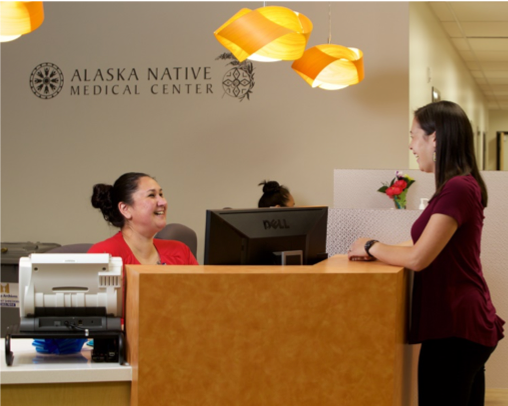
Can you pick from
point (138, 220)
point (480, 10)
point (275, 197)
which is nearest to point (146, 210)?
point (138, 220)

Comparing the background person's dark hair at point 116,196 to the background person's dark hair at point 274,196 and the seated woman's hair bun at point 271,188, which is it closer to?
the background person's dark hair at point 274,196

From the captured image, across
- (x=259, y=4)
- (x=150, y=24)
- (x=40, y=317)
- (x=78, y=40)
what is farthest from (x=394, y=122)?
(x=40, y=317)

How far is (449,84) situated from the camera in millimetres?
8102

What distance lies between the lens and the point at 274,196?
5.01m

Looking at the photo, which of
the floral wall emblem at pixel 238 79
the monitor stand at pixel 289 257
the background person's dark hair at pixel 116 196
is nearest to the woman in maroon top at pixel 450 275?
the monitor stand at pixel 289 257

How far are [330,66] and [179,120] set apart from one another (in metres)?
1.69

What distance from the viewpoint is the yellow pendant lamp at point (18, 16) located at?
378 cm

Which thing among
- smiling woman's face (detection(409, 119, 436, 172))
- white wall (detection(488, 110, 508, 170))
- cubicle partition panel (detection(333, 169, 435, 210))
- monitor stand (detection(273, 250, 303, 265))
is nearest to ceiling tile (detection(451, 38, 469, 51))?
cubicle partition panel (detection(333, 169, 435, 210))

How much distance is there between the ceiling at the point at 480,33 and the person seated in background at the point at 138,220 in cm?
467

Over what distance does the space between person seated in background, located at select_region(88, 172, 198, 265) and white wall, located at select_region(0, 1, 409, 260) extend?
2.74 meters

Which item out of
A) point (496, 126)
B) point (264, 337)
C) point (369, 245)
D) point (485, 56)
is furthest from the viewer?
point (496, 126)

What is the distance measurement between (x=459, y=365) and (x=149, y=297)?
37.8 inches

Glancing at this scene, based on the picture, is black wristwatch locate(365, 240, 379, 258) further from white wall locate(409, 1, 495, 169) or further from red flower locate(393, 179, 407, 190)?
white wall locate(409, 1, 495, 169)

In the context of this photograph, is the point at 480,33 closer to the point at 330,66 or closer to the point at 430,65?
the point at 430,65
